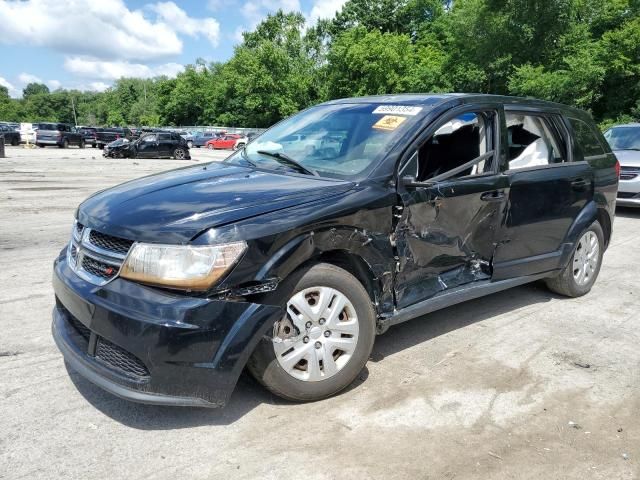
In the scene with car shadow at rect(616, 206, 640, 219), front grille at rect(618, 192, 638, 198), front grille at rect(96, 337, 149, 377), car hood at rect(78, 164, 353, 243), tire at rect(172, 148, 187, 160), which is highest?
car hood at rect(78, 164, 353, 243)

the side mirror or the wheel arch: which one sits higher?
the side mirror

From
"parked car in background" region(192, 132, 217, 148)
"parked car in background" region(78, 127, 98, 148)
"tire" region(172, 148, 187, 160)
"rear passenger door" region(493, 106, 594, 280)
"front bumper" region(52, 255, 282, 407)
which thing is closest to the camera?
"front bumper" region(52, 255, 282, 407)

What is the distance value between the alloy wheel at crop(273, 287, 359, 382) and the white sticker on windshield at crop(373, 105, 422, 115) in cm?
151

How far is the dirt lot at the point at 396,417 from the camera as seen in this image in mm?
2645

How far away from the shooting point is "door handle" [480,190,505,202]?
13.3 ft

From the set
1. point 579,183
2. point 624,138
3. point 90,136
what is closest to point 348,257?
point 579,183

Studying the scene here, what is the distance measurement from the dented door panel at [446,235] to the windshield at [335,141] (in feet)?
1.35

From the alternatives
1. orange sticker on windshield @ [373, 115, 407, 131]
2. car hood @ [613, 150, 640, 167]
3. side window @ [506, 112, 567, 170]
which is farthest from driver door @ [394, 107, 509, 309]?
car hood @ [613, 150, 640, 167]

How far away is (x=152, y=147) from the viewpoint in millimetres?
30125

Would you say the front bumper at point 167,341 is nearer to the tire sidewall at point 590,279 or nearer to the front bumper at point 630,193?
the tire sidewall at point 590,279

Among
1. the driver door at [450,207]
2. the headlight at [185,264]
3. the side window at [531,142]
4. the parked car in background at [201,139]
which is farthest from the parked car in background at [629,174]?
the parked car in background at [201,139]

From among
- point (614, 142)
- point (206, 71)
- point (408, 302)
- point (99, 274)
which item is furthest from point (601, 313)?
point (206, 71)

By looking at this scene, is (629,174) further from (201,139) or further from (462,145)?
(201,139)

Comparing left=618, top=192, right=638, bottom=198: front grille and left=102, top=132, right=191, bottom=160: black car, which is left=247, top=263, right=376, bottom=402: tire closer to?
left=618, top=192, right=638, bottom=198: front grille
